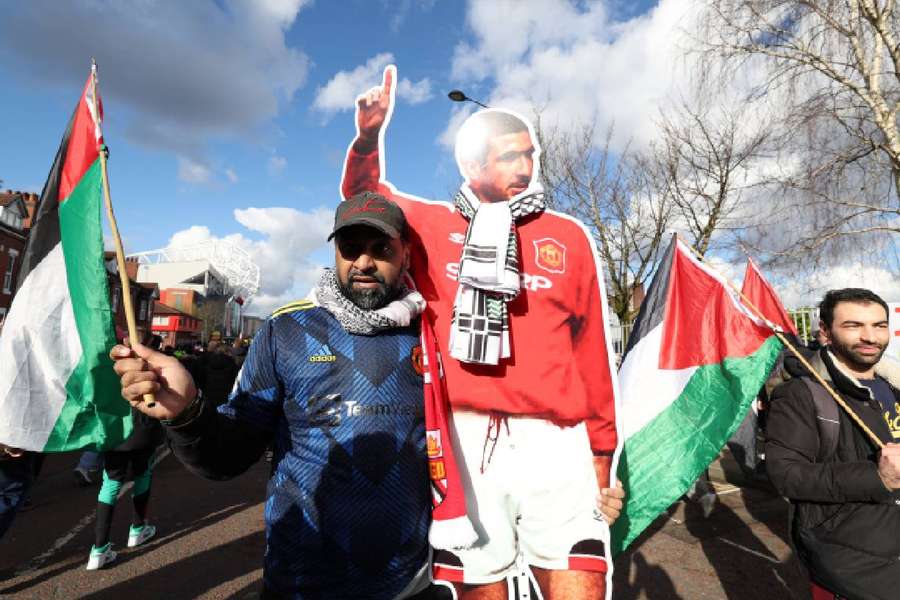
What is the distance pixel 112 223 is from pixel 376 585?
4.77 ft

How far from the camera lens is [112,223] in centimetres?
166

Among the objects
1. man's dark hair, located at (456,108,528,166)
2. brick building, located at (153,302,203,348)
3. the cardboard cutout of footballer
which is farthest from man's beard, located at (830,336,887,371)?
brick building, located at (153,302,203,348)

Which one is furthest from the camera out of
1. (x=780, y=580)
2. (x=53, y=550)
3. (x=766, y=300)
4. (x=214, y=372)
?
(x=214, y=372)

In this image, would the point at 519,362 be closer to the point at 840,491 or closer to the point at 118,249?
the point at 840,491

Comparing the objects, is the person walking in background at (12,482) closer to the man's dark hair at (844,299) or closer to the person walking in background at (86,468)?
the person walking in background at (86,468)

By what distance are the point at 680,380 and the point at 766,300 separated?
187 cm

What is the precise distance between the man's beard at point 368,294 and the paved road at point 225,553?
3014mm

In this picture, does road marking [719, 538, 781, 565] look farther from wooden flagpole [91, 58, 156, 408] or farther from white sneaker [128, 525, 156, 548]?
white sneaker [128, 525, 156, 548]

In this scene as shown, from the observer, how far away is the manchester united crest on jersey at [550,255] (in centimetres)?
211

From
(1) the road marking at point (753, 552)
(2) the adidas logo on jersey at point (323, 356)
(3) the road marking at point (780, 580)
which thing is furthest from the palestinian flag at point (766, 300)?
(2) the adidas logo on jersey at point (323, 356)

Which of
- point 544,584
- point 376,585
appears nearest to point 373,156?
point 376,585

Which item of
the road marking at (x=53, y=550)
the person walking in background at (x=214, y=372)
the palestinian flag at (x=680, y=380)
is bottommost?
the road marking at (x=53, y=550)

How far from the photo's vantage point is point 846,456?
210 cm

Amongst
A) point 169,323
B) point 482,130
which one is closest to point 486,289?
point 482,130
